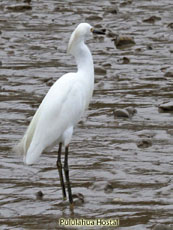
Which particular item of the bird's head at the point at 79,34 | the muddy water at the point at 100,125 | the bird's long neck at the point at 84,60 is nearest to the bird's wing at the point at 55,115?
the bird's long neck at the point at 84,60

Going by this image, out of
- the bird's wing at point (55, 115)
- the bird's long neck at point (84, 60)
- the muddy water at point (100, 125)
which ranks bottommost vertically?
the muddy water at point (100, 125)

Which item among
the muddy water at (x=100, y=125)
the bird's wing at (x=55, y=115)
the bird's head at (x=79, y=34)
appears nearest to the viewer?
the muddy water at (x=100, y=125)

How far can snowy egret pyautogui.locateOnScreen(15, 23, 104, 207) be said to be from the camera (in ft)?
21.7

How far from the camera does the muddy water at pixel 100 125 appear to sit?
20.9 feet

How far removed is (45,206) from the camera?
21.2 feet

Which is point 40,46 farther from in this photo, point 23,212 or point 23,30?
point 23,212

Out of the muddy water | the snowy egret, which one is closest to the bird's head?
the snowy egret

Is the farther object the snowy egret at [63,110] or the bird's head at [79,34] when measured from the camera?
the bird's head at [79,34]

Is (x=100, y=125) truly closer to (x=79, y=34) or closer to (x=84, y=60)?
(x=84, y=60)

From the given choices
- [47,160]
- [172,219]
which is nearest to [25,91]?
[47,160]

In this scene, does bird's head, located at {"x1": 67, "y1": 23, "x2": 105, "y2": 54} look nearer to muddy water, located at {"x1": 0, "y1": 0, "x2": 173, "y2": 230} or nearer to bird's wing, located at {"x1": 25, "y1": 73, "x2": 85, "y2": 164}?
bird's wing, located at {"x1": 25, "y1": 73, "x2": 85, "y2": 164}

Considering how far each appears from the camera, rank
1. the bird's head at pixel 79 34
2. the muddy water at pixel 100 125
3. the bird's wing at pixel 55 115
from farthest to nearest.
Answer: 1. the bird's head at pixel 79 34
2. the bird's wing at pixel 55 115
3. the muddy water at pixel 100 125

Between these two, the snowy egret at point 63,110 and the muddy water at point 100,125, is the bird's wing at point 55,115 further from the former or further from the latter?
the muddy water at point 100,125

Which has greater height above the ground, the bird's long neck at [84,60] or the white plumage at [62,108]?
the bird's long neck at [84,60]
